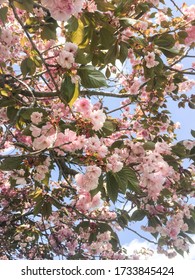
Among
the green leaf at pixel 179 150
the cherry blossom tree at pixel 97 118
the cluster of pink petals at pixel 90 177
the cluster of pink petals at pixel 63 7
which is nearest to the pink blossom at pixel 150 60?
the cherry blossom tree at pixel 97 118

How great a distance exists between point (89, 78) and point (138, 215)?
6.12 feet

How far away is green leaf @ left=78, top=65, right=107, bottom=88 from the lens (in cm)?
219

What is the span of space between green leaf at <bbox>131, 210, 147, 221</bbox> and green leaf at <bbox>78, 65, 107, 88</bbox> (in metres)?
1.80

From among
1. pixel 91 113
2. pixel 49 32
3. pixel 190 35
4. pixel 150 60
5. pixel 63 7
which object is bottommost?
pixel 91 113

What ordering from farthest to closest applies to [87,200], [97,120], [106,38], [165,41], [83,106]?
1. [87,200]
2. [165,41]
3. [106,38]
4. [83,106]
5. [97,120]

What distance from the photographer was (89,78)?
2.19 m

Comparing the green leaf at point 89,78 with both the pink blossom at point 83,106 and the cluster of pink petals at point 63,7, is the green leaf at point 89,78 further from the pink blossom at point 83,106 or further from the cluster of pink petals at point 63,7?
the cluster of pink petals at point 63,7

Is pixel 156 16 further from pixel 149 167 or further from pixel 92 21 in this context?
pixel 149 167

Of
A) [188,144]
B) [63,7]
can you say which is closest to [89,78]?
[63,7]

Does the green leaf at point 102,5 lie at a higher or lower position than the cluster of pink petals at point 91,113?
higher

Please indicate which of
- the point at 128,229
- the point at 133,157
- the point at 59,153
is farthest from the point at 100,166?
the point at 128,229

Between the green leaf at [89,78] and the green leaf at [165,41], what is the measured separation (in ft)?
2.85

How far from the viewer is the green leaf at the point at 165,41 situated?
2773mm

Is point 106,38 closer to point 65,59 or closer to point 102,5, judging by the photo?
point 102,5
